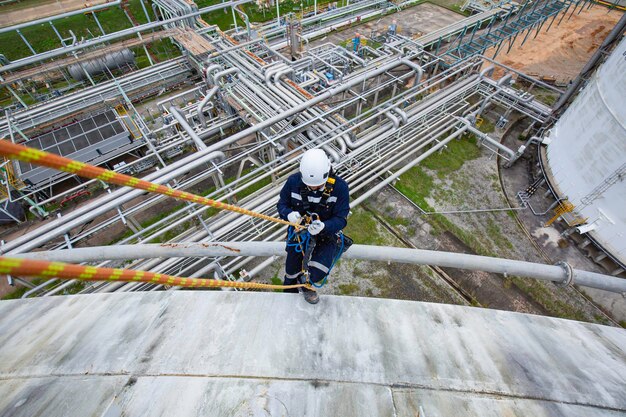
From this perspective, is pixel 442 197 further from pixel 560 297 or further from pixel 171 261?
A: pixel 171 261

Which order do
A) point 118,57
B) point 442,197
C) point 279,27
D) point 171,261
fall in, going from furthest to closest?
point 279,27 < point 118,57 < point 442,197 < point 171,261

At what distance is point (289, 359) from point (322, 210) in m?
2.33

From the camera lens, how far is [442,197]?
36.5 ft

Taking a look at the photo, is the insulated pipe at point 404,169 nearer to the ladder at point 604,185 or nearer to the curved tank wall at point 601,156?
the curved tank wall at point 601,156

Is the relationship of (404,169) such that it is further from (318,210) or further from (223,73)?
(223,73)

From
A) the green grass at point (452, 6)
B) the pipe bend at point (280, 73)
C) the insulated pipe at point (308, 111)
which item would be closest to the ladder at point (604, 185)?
the insulated pipe at point (308, 111)

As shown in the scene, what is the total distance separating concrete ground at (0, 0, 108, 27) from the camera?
938 inches

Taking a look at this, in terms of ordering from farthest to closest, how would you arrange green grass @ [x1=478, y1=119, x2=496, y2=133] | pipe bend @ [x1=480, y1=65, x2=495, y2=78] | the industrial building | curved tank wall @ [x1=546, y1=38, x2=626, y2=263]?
green grass @ [x1=478, y1=119, x2=496, y2=133] → pipe bend @ [x1=480, y1=65, x2=495, y2=78] → curved tank wall @ [x1=546, y1=38, x2=626, y2=263] → the industrial building

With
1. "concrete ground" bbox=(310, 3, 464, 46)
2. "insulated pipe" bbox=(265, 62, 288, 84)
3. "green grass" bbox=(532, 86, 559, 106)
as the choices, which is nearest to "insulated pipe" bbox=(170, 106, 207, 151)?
"insulated pipe" bbox=(265, 62, 288, 84)

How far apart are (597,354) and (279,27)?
71.9 ft

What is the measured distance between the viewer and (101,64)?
16.5 metres

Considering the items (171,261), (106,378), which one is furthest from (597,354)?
(171,261)

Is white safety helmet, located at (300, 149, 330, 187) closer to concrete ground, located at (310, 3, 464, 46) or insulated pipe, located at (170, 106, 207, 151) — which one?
insulated pipe, located at (170, 106, 207, 151)

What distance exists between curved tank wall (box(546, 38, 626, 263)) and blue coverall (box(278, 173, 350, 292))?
10264mm
